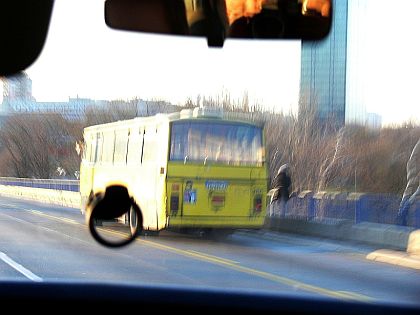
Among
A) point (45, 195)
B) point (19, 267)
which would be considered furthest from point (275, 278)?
point (45, 195)

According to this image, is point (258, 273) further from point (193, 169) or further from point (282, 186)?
point (282, 186)

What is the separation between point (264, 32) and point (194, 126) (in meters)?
12.5

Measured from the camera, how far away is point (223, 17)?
3371 mm

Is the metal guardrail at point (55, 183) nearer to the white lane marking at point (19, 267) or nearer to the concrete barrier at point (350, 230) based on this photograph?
the concrete barrier at point (350, 230)

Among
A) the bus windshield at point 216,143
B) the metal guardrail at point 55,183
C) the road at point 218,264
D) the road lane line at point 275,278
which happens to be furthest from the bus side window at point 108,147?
the metal guardrail at point 55,183

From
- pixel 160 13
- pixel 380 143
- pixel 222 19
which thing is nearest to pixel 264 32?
pixel 222 19

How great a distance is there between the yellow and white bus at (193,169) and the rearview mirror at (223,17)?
40.3 feet

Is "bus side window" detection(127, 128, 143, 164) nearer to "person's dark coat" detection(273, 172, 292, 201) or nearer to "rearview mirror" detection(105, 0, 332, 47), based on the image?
"person's dark coat" detection(273, 172, 292, 201)

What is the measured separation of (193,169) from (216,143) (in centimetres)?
88

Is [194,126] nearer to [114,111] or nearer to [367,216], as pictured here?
[367,216]

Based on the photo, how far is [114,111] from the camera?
Answer: 943 inches

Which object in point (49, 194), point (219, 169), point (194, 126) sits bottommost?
point (49, 194)

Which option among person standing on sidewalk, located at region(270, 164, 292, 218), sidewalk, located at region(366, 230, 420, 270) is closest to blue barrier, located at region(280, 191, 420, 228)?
person standing on sidewalk, located at region(270, 164, 292, 218)

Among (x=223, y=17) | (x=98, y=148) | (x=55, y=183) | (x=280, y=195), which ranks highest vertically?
(x=223, y=17)
